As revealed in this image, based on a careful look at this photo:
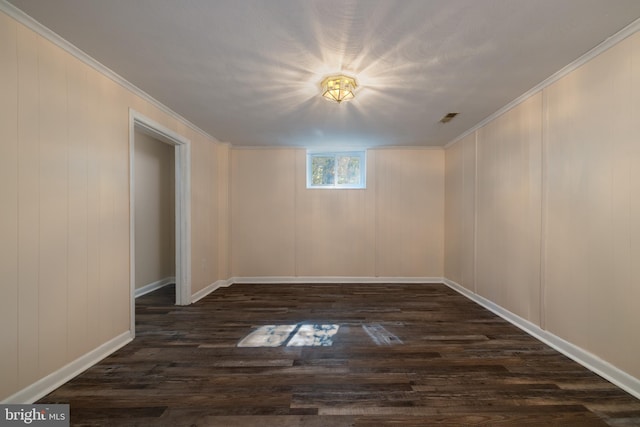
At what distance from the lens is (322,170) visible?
200 inches

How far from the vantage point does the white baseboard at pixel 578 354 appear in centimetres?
184

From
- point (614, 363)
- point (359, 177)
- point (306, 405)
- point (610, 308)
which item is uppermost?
point (359, 177)

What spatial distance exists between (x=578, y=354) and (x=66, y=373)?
3.95 metres

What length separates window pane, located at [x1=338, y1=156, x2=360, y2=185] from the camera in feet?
16.7

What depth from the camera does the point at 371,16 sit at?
1.67m

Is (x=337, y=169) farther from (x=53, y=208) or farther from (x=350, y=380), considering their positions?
(x=53, y=208)

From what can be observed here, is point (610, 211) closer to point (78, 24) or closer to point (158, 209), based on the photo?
point (78, 24)

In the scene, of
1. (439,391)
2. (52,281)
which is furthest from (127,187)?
(439,391)

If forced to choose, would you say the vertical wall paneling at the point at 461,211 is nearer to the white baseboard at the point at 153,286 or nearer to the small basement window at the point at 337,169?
the small basement window at the point at 337,169

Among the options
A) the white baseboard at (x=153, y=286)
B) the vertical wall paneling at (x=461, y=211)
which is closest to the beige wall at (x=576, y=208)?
the vertical wall paneling at (x=461, y=211)

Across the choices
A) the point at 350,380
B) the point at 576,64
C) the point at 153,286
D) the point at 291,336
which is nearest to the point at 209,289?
the point at 153,286

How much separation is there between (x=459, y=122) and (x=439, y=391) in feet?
10.5

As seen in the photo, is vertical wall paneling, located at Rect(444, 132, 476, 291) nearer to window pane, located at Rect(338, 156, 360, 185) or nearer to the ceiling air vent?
the ceiling air vent

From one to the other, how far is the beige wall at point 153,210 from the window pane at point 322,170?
105 inches
